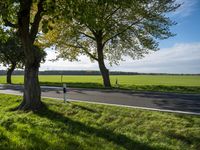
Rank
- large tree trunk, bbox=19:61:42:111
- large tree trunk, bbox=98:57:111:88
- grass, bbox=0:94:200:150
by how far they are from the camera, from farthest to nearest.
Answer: large tree trunk, bbox=98:57:111:88 → large tree trunk, bbox=19:61:42:111 → grass, bbox=0:94:200:150

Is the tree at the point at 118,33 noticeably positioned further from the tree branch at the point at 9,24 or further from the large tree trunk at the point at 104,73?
the tree branch at the point at 9,24

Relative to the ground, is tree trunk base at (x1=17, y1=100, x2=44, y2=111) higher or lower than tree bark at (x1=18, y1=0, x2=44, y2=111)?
lower

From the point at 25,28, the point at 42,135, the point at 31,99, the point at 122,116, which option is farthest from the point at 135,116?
the point at 25,28

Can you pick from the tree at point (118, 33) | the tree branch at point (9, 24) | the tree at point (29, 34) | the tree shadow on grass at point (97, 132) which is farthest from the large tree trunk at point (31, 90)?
the tree at point (118, 33)

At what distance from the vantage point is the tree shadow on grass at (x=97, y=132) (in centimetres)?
868

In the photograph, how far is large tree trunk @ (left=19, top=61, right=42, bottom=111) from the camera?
14203 millimetres

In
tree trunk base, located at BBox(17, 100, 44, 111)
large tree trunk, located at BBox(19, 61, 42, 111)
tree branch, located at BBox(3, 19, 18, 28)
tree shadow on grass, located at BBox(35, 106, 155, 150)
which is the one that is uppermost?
tree branch, located at BBox(3, 19, 18, 28)

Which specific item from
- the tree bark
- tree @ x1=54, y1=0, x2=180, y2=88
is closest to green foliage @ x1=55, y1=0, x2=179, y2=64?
tree @ x1=54, y1=0, x2=180, y2=88

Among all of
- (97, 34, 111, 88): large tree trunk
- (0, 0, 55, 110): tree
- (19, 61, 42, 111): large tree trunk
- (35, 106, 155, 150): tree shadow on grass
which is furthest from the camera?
(97, 34, 111, 88): large tree trunk

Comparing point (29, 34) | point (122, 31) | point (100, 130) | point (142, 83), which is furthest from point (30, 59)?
point (142, 83)

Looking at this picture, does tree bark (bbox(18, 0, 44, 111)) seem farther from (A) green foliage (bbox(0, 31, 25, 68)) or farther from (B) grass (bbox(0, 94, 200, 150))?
(A) green foliage (bbox(0, 31, 25, 68))

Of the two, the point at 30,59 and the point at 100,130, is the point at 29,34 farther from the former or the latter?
the point at 100,130

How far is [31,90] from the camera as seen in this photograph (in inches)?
561

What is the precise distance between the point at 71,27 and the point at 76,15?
48.8 ft
